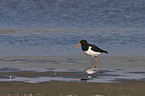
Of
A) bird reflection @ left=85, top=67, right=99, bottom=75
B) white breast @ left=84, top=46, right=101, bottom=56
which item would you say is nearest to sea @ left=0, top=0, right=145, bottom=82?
white breast @ left=84, top=46, right=101, bottom=56

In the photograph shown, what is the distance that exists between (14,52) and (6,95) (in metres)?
8.60

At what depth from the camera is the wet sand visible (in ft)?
40.3

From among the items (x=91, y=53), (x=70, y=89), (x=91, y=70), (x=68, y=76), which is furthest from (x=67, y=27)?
(x=70, y=89)

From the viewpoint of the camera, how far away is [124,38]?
83.9 ft

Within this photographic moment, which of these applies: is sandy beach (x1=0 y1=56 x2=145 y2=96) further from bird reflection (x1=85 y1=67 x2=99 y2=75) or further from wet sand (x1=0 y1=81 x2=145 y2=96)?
bird reflection (x1=85 y1=67 x2=99 y2=75)

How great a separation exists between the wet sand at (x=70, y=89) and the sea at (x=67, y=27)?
6.51 m

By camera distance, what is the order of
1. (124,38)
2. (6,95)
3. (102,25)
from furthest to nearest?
(102,25)
(124,38)
(6,95)

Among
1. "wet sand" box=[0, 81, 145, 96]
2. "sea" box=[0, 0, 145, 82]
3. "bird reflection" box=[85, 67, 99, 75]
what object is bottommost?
"wet sand" box=[0, 81, 145, 96]

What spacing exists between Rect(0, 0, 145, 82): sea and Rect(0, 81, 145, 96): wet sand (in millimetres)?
6505

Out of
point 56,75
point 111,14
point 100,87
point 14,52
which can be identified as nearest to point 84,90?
point 100,87

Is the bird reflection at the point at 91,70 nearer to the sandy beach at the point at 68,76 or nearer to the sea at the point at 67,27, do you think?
the sandy beach at the point at 68,76

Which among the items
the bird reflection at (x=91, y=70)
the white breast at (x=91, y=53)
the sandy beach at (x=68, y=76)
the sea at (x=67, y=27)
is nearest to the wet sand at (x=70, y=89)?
the sandy beach at (x=68, y=76)

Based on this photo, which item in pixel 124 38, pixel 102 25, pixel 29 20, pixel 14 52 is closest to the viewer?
pixel 14 52

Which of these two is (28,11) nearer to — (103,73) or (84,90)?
(103,73)
